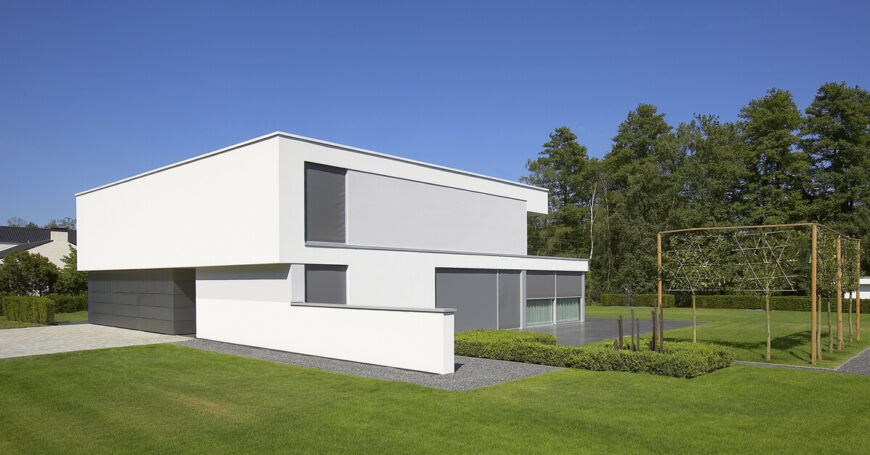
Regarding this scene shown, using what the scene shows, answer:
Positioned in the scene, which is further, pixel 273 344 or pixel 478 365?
pixel 273 344

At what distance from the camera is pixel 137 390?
1016cm

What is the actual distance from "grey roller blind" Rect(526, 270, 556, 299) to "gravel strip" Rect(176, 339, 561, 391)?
8864 mm

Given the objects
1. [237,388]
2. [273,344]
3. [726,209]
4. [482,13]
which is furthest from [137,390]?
[726,209]

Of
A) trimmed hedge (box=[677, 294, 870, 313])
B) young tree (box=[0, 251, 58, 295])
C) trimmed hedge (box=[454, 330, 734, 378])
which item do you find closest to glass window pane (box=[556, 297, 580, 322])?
trimmed hedge (box=[454, 330, 734, 378])

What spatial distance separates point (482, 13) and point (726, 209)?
29.9 metres

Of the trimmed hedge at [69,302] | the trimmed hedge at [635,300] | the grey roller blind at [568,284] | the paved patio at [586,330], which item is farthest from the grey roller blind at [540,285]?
the trimmed hedge at [69,302]

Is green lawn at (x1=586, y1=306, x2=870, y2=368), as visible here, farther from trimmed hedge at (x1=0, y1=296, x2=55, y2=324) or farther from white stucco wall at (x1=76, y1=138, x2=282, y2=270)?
trimmed hedge at (x1=0, y1=296, x2=55, y2=324)

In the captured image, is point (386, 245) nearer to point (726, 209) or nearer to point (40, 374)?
point (40, 374)

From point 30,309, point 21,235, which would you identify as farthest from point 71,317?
point 21,235

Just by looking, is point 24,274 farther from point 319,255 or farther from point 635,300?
point 635,300

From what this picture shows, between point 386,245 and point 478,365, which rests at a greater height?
point 386,245

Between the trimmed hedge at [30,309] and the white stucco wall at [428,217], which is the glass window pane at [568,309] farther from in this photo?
the trimmed hedge at [30,309]

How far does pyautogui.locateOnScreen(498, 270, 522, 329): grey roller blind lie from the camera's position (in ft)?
67.8

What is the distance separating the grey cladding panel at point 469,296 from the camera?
1861 centimetres
